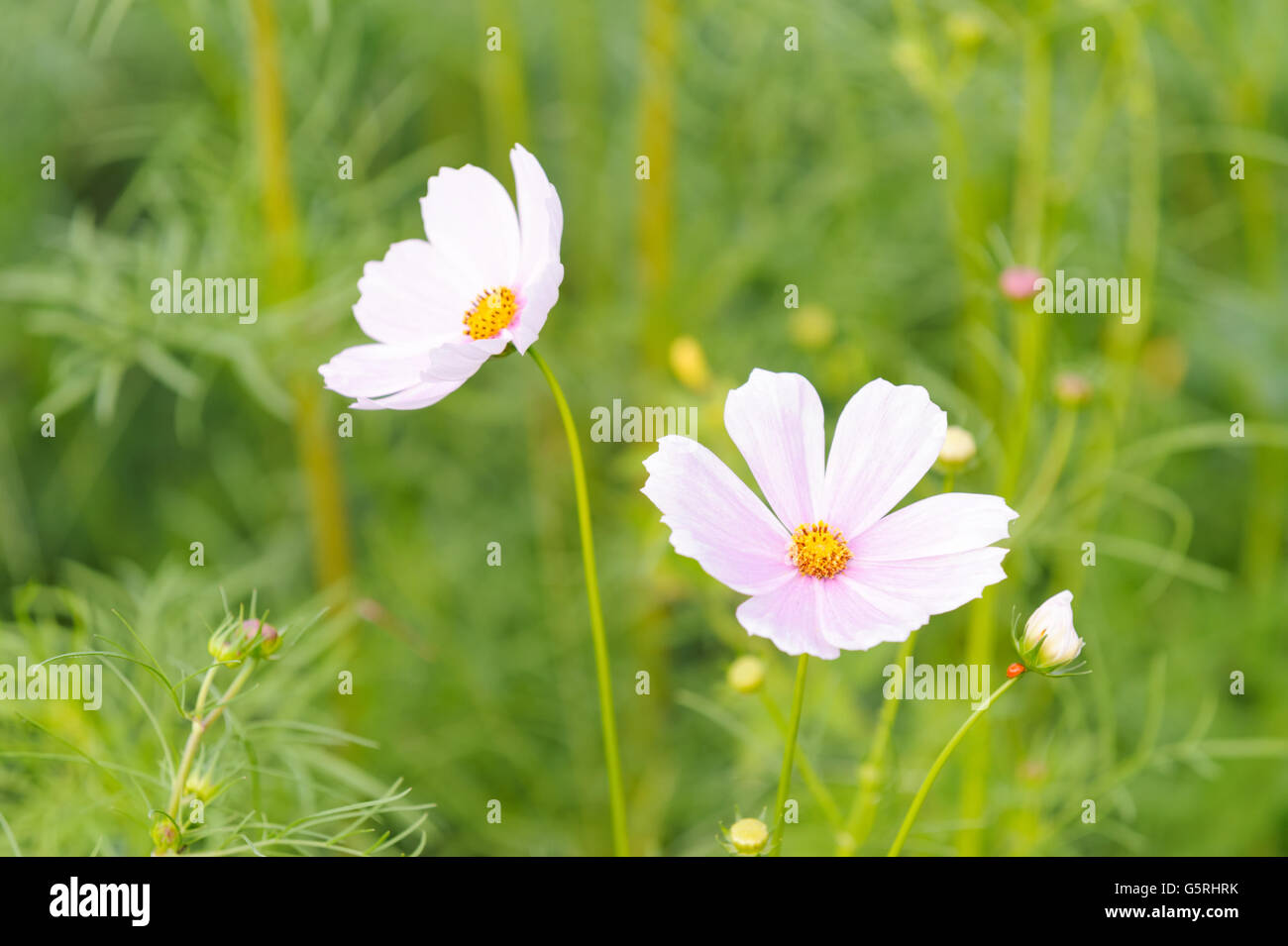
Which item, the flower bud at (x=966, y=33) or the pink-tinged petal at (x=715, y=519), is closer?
the pink-tinged petal at (x=715, y=519)

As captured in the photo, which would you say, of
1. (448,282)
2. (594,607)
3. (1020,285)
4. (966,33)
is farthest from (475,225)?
(966,33)

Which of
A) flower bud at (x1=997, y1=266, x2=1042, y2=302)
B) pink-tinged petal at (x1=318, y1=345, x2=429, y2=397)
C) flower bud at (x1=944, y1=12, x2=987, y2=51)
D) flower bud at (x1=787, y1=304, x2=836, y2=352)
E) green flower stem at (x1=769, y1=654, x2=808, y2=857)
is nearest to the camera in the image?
green flower stem at (x1=769, y1=654, x2=808, y2=857)

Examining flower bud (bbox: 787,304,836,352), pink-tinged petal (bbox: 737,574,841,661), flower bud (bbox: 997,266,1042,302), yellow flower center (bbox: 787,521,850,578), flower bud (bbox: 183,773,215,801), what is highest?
flower bud (bbox: 787,304,836,352)

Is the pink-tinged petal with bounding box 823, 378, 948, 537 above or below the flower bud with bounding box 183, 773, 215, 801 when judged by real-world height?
above

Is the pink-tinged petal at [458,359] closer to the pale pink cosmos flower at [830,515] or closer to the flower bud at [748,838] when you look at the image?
the pale pink cosmos flower at [830,515]

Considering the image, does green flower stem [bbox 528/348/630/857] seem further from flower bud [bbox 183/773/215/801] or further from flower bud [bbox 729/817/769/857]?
flower bud [bbox 183/773/215/801]

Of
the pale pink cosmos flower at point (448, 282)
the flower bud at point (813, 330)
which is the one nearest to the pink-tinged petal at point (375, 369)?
the pale pink cosmos flower at point (448, 282)

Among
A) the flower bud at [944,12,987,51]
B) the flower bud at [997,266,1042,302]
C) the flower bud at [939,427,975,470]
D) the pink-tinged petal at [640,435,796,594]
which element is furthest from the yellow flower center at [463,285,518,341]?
the flower bud at [944,12,987,51]
